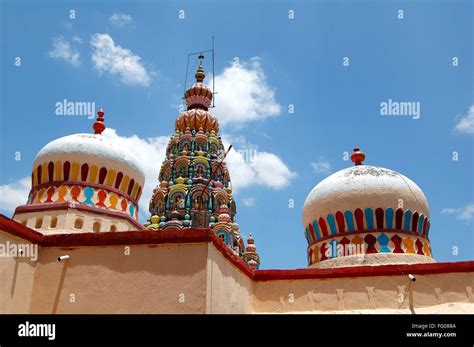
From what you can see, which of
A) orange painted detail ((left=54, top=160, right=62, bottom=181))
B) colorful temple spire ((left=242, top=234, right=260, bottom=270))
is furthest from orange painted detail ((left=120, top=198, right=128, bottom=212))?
colorful temple spire ((left=242, top=234, right=260, bottom=270))

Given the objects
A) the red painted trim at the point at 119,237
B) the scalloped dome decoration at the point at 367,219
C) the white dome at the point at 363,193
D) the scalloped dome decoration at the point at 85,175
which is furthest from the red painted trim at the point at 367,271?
the scalloped dome decoration at the point at 85,175

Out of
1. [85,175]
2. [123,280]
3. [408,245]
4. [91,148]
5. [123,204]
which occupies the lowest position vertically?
[123,280]

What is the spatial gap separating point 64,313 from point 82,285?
56 cm

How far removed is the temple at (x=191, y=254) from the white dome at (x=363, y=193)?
3cm

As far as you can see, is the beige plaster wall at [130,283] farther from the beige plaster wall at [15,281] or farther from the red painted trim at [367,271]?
the red painted trim at [367,271]

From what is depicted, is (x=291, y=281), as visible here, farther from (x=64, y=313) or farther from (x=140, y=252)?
(x=64, y=313)

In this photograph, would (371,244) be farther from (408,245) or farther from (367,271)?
(367,271)

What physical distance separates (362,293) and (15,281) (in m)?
→ 6.85

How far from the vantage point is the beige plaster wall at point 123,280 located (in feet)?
29.1

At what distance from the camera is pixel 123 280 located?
9.19 m

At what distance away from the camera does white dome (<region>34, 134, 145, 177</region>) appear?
15359 millimetres

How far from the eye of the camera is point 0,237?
9.19 meters

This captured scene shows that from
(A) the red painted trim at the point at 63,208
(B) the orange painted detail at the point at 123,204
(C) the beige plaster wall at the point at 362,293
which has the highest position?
(B) the orange painted detail at the point at 123,204

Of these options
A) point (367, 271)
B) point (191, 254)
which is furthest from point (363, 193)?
point (191, 254)
